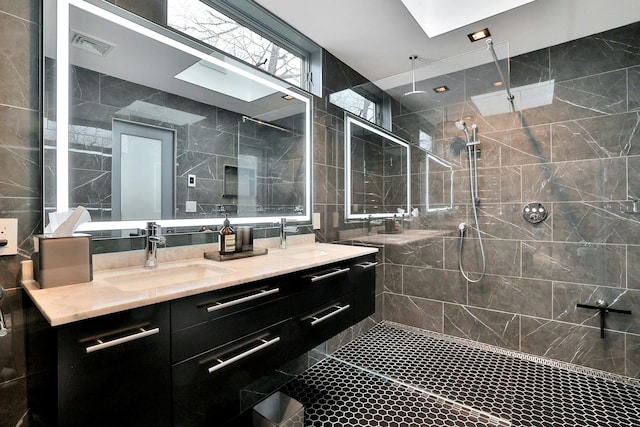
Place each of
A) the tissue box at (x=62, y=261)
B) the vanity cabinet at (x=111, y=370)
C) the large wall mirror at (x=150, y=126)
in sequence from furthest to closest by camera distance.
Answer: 1. the large wall mirror at (x=150, y=126)
2. the tissue box at (x=62, y=261)
3. the vanity cabinet at (x=111, y=370)

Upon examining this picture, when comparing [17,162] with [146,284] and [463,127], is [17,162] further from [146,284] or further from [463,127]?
[463,127]

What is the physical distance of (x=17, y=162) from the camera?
121cm

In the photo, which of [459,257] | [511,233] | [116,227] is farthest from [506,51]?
[116,227]

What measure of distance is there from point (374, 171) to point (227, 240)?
1713 mm

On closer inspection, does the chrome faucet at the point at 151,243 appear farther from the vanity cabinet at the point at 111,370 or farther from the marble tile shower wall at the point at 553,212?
the marble tile shower wall at the point at 553,212

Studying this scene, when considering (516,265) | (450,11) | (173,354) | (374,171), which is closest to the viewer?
(173,354)

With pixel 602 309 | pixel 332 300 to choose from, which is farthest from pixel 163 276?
pixel 602 309

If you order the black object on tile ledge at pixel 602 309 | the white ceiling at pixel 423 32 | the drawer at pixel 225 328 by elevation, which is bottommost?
the black object on tile ledge at pixel 602 309

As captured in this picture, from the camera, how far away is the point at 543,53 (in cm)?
260

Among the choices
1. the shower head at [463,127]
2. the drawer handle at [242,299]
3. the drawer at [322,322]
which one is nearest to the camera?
the drawer handle at [242,299]

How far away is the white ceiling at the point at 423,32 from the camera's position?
6.90 ft

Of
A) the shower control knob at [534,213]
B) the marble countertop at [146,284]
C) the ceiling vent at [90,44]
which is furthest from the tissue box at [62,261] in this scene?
the shower control knob at [534,213]

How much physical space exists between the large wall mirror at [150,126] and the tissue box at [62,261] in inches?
10.0

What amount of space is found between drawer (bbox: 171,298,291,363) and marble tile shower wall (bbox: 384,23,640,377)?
1.96m
